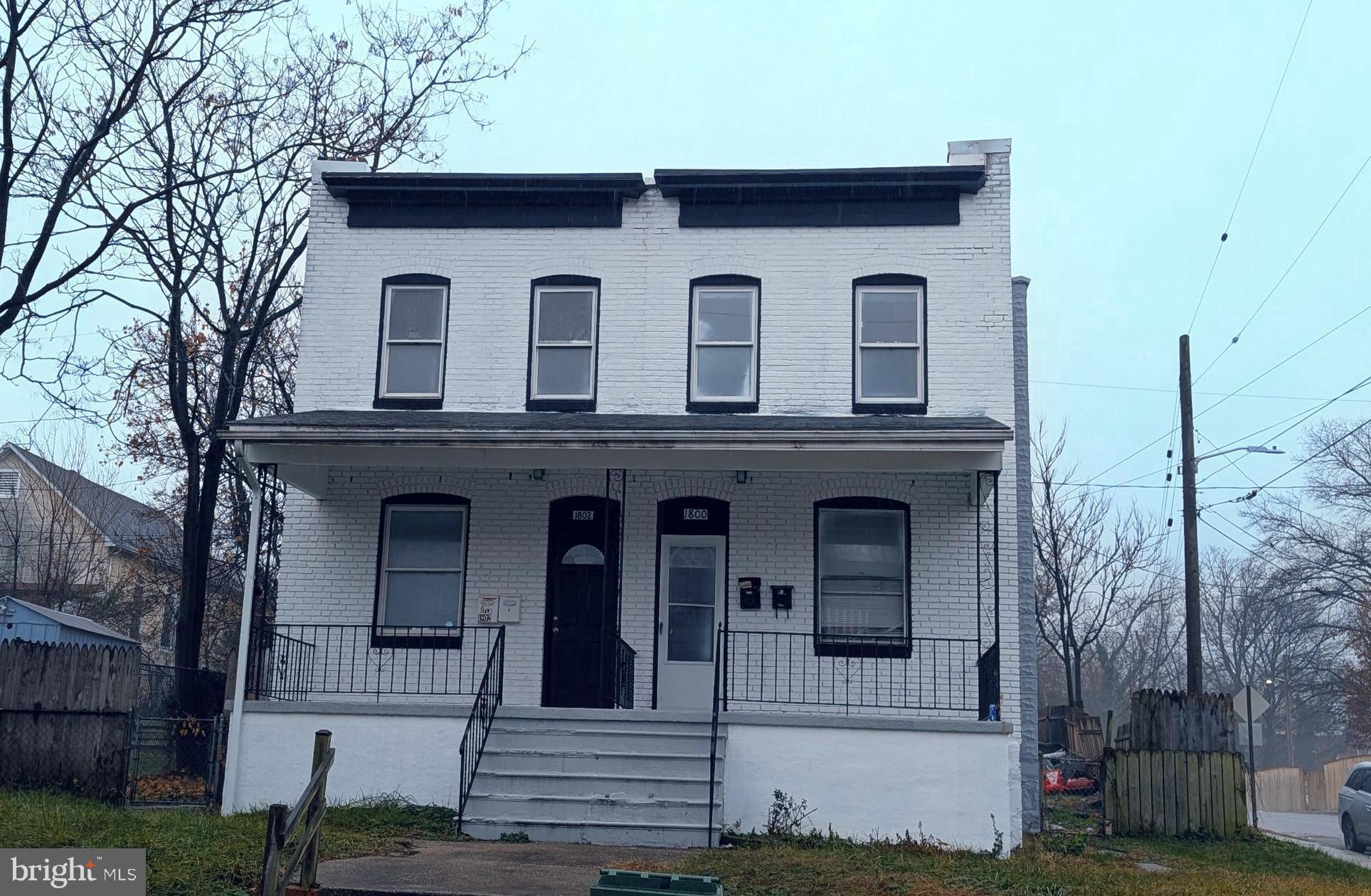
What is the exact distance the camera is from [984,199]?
15.5 m

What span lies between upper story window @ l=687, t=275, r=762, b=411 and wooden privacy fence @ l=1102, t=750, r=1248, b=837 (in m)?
6.83

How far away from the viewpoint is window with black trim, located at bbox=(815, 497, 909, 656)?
48.0ft

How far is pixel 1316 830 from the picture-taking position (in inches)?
1134

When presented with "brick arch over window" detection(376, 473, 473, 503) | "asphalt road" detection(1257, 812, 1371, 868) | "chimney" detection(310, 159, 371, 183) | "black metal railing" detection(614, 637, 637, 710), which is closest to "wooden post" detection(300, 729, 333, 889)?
"black metal railing" detection(614, 637, 637, 710)

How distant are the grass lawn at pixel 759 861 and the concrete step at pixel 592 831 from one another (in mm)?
367

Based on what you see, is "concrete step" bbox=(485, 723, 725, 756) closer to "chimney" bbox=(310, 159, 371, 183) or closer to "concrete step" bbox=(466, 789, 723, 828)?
"concrete step" bbox=(466, 789, 723, 828)

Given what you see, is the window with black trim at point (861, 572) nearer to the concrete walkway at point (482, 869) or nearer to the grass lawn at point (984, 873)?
the grass lawn at point (984, 873)

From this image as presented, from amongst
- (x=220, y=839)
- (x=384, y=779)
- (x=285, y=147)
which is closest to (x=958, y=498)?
(x=384, y=779)

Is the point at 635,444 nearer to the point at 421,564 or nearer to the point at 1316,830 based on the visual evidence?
the point at 421,564

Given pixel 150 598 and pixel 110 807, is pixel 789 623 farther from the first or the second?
pixel 150 598

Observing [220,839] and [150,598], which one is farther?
[150,598]

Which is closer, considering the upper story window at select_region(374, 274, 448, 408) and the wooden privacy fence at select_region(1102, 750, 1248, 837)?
the upper story window at select_region(374, 274, 448, 408)

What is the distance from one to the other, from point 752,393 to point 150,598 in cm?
2310

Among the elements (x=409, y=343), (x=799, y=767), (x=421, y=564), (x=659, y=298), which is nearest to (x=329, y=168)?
(x=409, y=343)
